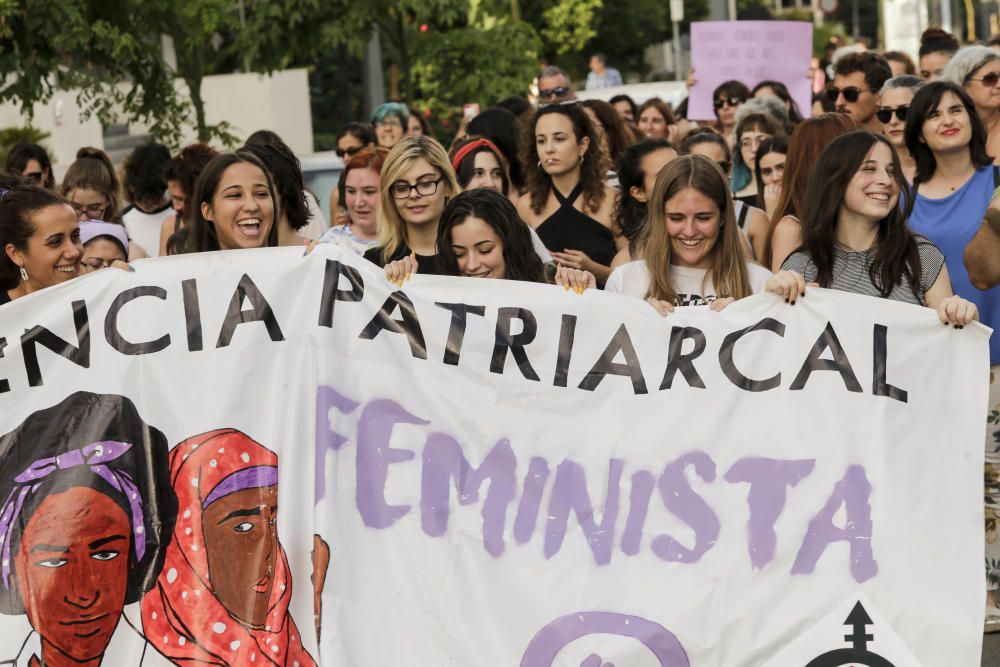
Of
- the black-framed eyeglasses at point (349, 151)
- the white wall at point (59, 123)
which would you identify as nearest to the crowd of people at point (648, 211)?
the black-framed eyeglasses at point (349, 151)

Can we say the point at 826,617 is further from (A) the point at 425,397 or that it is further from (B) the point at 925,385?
(A) the point at 425,397

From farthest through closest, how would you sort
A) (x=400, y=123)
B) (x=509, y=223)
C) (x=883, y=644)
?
(x=400, y=123) < (x=509, y=223) < (x=883, y=644)

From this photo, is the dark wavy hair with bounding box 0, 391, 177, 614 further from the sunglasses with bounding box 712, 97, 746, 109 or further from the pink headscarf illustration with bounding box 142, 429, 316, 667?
the sunglasses with bounding box 712, 97, 746, 109

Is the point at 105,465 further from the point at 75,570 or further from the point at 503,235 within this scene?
the point at 503,235

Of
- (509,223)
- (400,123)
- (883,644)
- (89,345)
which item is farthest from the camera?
(400,123)

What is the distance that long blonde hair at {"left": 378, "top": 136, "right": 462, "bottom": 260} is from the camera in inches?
235

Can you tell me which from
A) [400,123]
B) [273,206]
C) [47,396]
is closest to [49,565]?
[47,396]

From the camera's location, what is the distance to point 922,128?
6145 millimetres

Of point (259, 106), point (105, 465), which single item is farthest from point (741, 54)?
point (259, 106)

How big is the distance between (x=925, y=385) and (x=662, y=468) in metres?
0.84

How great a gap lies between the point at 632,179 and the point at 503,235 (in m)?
1.45

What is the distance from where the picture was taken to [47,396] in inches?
192

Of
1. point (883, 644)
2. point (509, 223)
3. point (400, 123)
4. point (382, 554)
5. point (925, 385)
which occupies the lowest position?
point (883, 644)

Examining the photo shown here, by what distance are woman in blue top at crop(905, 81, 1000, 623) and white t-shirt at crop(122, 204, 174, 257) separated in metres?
3.99
